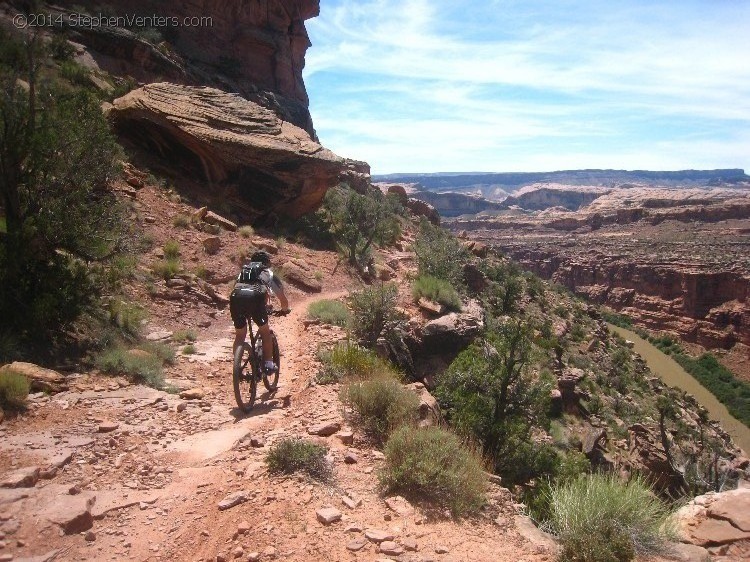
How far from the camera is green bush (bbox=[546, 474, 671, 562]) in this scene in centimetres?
347

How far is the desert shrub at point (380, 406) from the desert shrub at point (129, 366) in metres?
2.69

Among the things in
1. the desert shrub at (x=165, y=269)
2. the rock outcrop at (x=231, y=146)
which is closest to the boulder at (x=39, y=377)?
the desert shrub at (x=165, y=269)

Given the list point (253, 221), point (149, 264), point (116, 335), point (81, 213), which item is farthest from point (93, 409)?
point (253, 221)

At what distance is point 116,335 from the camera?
7.46 metres

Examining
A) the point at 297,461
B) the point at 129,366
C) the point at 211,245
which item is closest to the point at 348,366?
the point at 297,461

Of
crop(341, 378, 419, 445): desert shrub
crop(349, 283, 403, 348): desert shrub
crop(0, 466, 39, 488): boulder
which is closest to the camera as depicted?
crop(0, 466, 39, 488): boulder

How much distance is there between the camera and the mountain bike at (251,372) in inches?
233

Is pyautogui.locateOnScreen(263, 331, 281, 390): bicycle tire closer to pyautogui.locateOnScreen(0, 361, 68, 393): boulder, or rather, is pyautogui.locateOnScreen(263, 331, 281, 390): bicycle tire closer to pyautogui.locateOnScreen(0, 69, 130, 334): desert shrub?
pyautogui.locateOnScreen(0, 361, 68, 393): boulder

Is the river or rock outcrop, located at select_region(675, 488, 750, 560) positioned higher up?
rock outcrop, located at select_region(675, 488, 750, 560)

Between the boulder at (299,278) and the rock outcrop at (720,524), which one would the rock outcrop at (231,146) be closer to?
the boulder at (299,278)

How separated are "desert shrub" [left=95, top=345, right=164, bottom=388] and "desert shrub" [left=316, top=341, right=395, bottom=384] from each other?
2.18 m

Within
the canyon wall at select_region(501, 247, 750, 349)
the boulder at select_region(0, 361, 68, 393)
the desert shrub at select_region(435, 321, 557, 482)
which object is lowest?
the canyon wall at select_region(501, 247, 750, 349)

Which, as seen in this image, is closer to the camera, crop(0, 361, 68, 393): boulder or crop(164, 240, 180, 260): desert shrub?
crop(0, 361, 68, 393): boulder

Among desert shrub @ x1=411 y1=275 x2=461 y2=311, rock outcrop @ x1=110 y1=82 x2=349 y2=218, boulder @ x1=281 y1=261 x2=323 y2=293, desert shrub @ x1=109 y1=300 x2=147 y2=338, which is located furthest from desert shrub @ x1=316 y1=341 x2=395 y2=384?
rock outcrop @ x1=110 y1=82 x2=349 y2=218
